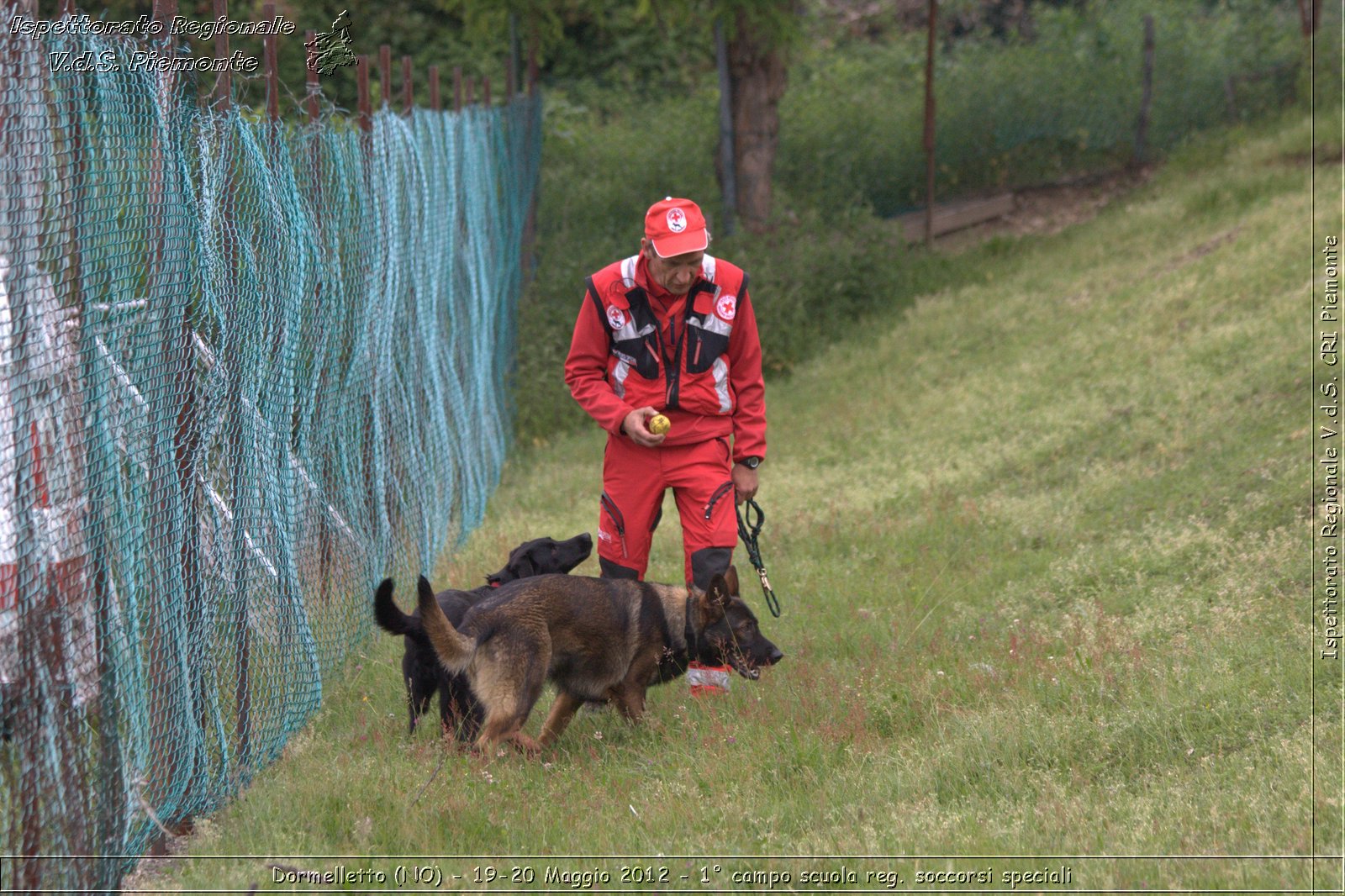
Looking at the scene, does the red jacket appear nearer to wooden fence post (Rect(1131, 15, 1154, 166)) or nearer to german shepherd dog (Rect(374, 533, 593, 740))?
german shepherd dog (Rect(374, 533, 593, 740))

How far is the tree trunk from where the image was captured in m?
14.5

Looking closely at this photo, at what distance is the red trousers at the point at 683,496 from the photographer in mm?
5809

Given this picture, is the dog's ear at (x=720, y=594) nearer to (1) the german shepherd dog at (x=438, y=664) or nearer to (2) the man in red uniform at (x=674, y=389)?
(2) the man in red uniform at (x=674, y=389)

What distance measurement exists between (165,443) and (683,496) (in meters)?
2.44

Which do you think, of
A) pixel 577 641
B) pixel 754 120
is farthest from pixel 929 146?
pixel 577 641

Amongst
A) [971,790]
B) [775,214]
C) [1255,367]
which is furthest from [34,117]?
[775,214]

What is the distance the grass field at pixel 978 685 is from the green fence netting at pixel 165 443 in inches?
14.4

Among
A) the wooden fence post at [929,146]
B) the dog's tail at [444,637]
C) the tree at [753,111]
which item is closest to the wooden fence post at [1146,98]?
the wooden fence post at [929,146]

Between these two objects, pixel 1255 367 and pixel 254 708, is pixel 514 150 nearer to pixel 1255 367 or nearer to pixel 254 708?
pixel 1255 367

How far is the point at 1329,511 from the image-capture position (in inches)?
247

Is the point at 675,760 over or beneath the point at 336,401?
beneath

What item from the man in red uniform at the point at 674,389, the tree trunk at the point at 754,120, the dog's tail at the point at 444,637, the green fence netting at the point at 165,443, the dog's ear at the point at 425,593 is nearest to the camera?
the green fence netting at the point at 165,443

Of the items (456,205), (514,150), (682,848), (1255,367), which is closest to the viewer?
(682,848)

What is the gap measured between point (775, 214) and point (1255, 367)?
707 cm
